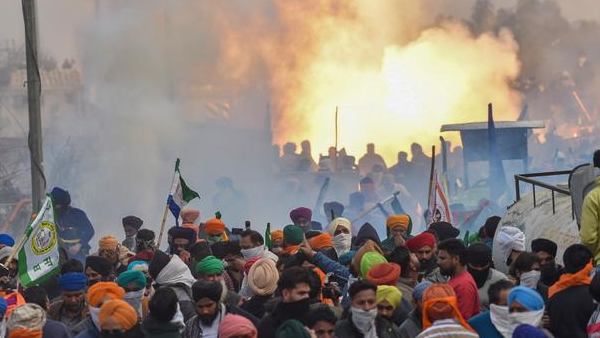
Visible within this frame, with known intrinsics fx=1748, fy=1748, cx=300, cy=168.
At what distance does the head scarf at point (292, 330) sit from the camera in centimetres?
961

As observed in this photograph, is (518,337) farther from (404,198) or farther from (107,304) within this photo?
(404,198)

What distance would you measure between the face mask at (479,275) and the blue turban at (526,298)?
207cm

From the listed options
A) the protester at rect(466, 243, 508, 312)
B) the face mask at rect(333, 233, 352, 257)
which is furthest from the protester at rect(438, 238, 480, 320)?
the face mask at rect(333, 233, 352, 257)

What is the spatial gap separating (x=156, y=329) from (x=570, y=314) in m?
2.54

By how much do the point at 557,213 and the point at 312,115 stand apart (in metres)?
32.4

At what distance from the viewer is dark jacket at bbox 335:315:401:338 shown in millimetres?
10414

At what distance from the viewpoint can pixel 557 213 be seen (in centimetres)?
1528

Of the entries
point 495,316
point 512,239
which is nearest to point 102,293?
point 495,316

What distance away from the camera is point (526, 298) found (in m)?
9.77

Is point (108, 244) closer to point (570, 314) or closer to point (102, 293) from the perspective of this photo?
point (102, 293)

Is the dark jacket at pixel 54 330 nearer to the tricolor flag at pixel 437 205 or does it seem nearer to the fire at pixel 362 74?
the tricolor flag at pixel 437 205

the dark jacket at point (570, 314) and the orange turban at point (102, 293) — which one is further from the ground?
the orange turban at point (102, 293)

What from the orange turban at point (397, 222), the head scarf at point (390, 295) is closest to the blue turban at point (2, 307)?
the head scarf at point (390, 295)

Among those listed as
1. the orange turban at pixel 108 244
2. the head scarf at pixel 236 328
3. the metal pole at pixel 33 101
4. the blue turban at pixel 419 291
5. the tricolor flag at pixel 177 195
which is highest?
the metal pole at pixel 33 101
